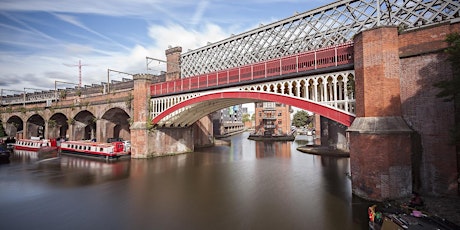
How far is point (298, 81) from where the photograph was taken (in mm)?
15500

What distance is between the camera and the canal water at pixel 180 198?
34.6 feet

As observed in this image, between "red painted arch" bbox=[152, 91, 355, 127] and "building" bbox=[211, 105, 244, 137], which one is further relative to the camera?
"building" bbox=[211, 105, 244, 137]

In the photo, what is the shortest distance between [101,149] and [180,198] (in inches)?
715

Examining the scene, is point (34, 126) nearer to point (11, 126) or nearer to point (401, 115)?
point (11, 126)

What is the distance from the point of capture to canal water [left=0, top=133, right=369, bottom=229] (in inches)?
415

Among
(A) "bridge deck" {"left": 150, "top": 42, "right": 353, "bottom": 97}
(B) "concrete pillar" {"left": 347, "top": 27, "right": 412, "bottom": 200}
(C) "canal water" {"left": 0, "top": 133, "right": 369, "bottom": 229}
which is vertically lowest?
(C) "canal water" {"left": 0, "top": 133, "right": 369, "bottom": 229}

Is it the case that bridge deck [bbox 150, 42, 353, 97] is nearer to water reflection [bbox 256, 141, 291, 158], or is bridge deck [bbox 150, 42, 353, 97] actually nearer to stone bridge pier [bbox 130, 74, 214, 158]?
stone bridge pier [bbox 130, 74, 214, 158]

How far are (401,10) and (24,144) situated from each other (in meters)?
48.0

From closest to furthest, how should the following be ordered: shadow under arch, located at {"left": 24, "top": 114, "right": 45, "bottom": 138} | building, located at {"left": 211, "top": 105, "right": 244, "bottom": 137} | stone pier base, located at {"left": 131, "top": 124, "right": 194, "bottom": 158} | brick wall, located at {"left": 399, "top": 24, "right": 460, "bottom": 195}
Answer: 1. brick wall, located at {"left": 399, "top": 24, "right": 460, "bottom": 195}
2. stone pier base, located at {"left": 131, "top": 124, "right": 194, "bottom": 158}
3. shadow under arch, located at {"left": 24, "top": 114, "right": 45, "bottom": 138}
4. building, located at {"left": 211, "top": 105, "right": 244, "bottom": 137}

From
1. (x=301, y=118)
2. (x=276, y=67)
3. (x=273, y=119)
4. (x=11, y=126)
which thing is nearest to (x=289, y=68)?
(x=276, y=67)

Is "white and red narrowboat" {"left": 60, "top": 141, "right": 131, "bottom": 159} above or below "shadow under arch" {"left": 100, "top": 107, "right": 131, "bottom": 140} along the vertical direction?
below

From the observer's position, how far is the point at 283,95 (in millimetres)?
16000

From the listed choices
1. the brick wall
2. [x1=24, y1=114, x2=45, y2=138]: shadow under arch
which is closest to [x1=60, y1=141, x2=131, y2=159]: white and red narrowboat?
[x1=24, y1=114, x2=45, y2=138]: shadow under arch

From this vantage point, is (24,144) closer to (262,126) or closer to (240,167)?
(240,167)
